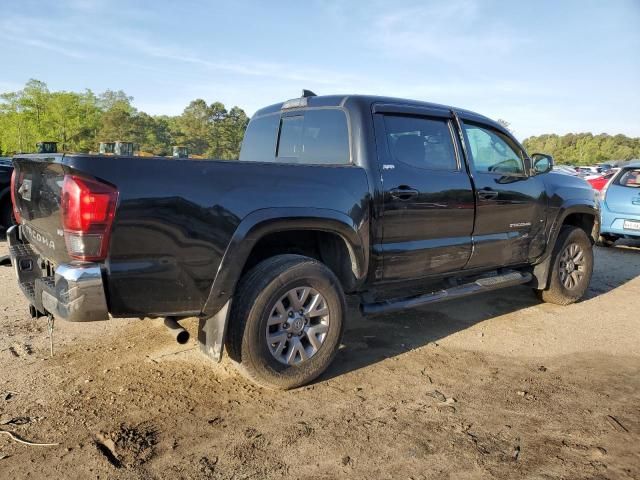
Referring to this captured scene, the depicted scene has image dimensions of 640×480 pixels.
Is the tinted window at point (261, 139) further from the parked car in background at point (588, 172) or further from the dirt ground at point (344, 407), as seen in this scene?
the parked car in background at point (588, 172)

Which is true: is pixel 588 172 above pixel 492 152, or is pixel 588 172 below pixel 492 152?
above

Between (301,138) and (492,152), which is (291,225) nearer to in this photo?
(301,138)

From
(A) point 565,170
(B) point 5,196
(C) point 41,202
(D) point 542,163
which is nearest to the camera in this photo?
(C) point 41,202

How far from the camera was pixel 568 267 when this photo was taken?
554 centimetres

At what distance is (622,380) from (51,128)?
79593 mm

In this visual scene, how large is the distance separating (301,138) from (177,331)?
1986mm

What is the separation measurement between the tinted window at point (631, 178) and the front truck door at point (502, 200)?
5004 millimetres

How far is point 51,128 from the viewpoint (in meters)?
70.1

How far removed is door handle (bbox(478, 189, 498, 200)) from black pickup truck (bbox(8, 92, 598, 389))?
2cm

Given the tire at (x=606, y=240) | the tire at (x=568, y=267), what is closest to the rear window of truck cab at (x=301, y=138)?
the tire at (x=568, y=267)

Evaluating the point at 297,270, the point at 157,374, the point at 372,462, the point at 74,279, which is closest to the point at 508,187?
the point at 297,270

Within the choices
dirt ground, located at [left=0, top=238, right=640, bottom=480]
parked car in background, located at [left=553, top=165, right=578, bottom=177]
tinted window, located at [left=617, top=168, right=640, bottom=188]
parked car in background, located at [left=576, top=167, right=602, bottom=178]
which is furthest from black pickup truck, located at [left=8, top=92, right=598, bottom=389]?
parked car in background, located at [left=576, top=167, right=602, bottom=178]

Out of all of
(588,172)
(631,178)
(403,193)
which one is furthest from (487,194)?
(588,172)

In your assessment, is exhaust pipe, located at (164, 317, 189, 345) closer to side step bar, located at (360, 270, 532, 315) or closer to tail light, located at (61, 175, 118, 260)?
tail light, located at (61, 175, 118, 260)
